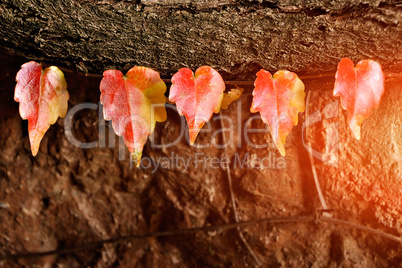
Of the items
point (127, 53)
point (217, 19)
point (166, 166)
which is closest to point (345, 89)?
point (217, 19)

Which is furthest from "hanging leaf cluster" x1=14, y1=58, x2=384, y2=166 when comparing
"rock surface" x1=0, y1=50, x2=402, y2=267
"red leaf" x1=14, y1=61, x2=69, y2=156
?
"rock surface" x1=0, y1=50, x2=402, y2=267

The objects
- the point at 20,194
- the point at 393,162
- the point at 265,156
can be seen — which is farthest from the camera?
the point at 20,194

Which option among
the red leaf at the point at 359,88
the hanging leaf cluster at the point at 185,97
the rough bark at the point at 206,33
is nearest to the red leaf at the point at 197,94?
the hanging leaf cluster at the point at 185,97

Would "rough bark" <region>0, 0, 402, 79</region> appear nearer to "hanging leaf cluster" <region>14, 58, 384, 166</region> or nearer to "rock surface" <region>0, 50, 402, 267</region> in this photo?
"hanging leaf cluster" <region>14, 58, 384, 166</region>

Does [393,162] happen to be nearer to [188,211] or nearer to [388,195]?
[388,195]

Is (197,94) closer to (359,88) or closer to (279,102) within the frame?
(279,102)

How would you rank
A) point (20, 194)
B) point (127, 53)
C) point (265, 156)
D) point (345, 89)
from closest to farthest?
1. point (345, 89)
2. point (127, 53)
3. point (265, 156)
4. point (20, 194)
